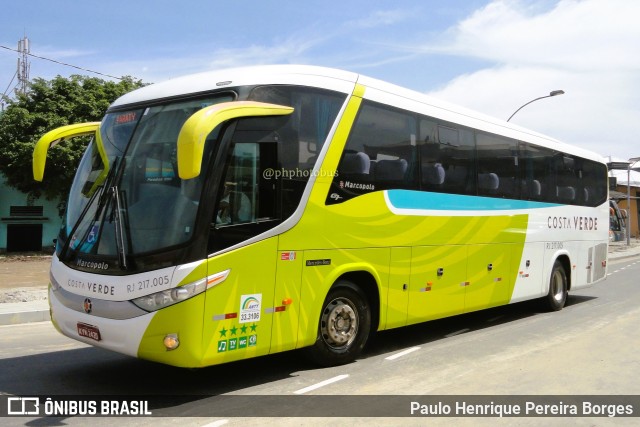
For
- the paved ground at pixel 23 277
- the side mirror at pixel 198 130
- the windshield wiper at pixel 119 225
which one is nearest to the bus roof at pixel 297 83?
the side mirror at pixel 198 130

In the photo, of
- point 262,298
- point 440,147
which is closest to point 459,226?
point 440,147

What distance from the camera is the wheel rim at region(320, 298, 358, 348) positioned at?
6.93 meters

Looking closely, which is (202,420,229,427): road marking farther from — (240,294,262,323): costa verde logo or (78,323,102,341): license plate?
(78,323,102,341): license plate

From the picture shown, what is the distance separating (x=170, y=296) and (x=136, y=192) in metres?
1.17

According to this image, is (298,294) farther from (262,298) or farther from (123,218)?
(123,218)

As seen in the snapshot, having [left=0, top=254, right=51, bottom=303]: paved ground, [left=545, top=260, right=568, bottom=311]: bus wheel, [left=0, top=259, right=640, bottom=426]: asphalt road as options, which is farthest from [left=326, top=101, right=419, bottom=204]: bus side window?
[left=0, top=254, right=51, bottom=303]: paved ground

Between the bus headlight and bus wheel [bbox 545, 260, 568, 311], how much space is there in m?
8.83

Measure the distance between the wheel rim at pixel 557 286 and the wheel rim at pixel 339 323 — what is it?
663 cm

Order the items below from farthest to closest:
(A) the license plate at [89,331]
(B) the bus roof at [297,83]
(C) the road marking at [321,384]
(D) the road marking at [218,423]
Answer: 1. (B) the bus roof at [297,83]
2. (C) the road marking at [321,384]
3. (A) the license plate at [89,331]
4. (D) the road marking at [218,423]

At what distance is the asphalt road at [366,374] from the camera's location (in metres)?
5.46

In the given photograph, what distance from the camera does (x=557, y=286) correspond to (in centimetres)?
1246

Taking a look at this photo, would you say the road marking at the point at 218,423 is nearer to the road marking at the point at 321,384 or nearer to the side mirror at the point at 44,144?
the road marking at the point at 321,384

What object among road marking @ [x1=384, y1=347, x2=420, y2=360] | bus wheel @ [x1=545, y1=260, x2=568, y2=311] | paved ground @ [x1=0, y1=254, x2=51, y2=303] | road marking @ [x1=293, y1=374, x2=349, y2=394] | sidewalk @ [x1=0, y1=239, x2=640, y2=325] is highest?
bus wheel @ [x1=545, y1=260, x2=568, y2=311]

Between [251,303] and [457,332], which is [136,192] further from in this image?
[457,332]
